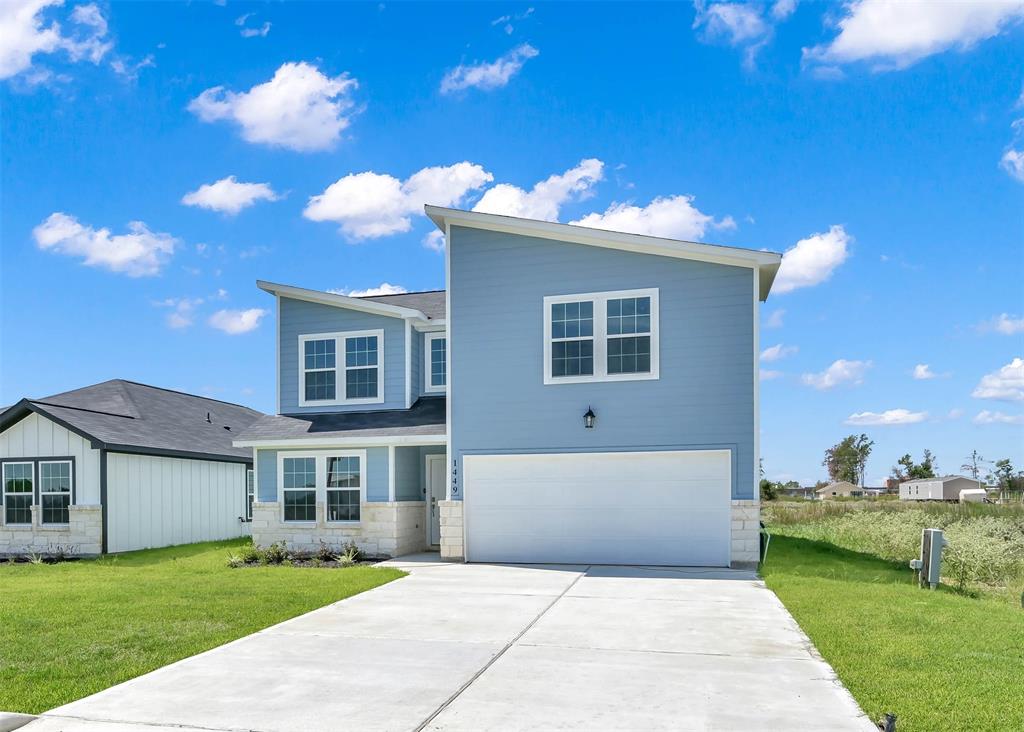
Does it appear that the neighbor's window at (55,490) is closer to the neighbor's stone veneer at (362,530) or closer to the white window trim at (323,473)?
the neighbor's stone veneer at (362,530)

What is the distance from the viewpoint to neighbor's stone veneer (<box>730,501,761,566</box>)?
13.7 m

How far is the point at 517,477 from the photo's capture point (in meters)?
15.0

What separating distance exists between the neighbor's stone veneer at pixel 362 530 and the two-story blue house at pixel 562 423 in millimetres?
39

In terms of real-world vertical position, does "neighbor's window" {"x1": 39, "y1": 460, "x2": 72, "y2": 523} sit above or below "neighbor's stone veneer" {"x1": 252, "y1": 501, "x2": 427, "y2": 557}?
above

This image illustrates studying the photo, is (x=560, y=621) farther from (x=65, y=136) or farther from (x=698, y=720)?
(x=65, y=136)

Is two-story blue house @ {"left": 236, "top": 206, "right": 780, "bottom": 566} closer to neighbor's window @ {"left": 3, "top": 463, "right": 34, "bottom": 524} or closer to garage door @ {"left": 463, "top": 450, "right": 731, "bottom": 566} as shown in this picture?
garage door @ {"left": 463, "top": 450, "right": 731, "bottom": 566}

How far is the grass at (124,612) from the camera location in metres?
6.80

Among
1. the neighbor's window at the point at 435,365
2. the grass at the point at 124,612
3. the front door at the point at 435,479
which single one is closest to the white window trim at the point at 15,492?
the grass at the point at 124,612

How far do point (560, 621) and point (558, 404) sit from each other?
235 inches

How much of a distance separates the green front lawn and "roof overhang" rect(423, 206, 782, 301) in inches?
207

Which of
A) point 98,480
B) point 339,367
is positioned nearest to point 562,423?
point 339,367

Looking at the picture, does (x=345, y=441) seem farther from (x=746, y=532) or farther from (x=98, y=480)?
(x=746, y=532)

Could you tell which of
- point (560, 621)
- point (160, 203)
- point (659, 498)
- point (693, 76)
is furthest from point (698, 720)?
point (160, 203)

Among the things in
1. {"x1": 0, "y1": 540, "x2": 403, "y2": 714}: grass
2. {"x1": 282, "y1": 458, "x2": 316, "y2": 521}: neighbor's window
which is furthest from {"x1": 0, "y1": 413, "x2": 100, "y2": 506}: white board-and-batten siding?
{"x1": 282, "y1": 458, "x2": 316, "y2": 521}: neighbor's window
